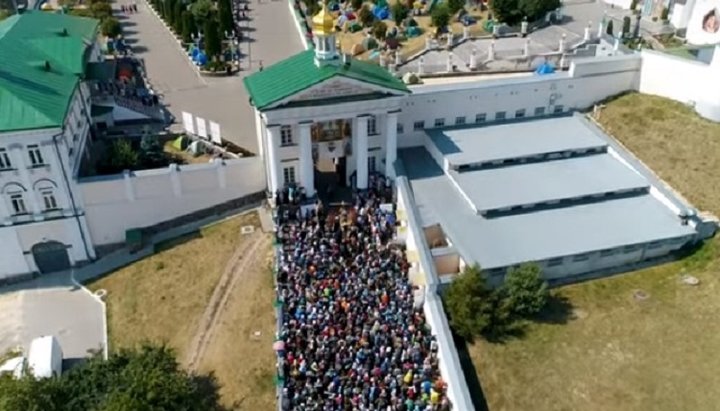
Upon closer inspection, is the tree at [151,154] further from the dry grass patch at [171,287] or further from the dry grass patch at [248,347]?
the dry grass patch at [248,347]

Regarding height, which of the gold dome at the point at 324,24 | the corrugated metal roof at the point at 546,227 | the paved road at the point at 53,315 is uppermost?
the gold dome at the point at 324,24

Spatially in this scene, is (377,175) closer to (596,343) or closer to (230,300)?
Result: (230,300)

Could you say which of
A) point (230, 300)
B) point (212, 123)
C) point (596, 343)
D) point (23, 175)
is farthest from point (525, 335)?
point (23, 175)

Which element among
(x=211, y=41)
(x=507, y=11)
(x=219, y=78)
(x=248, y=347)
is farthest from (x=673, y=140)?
(x=211, y=41)

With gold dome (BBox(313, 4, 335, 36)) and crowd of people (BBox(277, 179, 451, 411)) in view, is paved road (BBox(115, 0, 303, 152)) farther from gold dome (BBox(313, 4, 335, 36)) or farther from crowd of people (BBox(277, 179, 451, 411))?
crowd of people (BBox(277, 179, 451, 411))

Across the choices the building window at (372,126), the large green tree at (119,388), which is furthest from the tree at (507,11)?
the large green tree at (119,388)

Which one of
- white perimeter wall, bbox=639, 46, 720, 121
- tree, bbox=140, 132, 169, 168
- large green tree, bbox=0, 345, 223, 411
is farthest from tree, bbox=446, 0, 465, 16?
large green tree, bbox=0, 345, 223, 411
